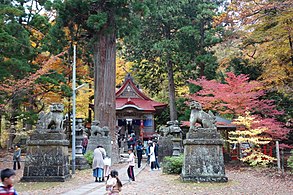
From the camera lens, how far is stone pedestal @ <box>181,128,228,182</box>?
12.1 meters

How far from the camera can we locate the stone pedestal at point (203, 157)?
12.1 meters

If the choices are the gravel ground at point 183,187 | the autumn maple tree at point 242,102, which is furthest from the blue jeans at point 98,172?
the autumn maple tree at point 242,102

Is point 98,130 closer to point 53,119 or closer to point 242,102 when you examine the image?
point 53,119

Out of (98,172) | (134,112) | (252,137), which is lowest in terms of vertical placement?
(98,172)

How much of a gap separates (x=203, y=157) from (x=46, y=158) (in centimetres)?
594

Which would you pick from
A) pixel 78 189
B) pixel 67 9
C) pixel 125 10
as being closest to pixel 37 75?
pixel 67 9

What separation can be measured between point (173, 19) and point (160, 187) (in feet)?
57.3

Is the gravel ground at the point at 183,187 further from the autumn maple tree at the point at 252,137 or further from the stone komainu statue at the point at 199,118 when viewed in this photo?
the autumn maple tree at the point at 252,137

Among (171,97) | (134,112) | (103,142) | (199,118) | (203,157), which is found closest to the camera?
(203,157)

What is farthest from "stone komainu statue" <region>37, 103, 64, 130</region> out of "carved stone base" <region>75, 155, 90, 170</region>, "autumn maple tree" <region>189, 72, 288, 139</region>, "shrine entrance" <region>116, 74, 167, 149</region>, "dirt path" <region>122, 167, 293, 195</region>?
"shrine entrance" <region>116, 74, 167, 149</region>

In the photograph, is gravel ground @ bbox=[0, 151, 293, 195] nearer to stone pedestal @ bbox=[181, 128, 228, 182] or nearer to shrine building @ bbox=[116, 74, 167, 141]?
stone pedestal @ bbox=[181, 128, 228, 182]

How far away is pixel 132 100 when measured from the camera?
32812 millimetres

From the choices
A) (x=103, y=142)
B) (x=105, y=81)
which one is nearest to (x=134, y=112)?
(x=105, y=81)

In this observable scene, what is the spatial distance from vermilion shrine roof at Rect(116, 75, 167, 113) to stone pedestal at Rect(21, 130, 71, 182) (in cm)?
1672
